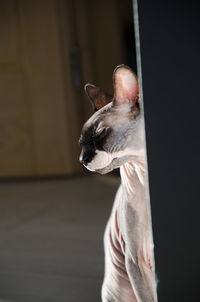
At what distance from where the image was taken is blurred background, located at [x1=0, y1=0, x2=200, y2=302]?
251 millimetres

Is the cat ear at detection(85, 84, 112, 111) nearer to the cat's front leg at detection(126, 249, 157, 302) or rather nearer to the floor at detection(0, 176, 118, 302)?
the cat's front leg at detection(126, 249, 157, 302)

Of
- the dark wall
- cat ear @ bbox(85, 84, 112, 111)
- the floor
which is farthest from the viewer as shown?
the floor

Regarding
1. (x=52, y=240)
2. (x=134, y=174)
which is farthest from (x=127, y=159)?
(x=52, y=240)

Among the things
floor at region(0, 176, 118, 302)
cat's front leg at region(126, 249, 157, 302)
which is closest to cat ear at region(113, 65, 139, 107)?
cat's front leg at region(126, 249, 157, 302)

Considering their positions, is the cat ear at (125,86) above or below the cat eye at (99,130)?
above

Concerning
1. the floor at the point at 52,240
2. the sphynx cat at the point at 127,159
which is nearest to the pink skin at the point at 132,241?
the sphynx cat at the point at 127,159

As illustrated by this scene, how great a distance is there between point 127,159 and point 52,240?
34 centimetres

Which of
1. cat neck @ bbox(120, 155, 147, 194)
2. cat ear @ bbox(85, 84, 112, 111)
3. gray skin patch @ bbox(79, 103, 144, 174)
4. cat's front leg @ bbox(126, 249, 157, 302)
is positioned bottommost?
cat's front leg @ bbox(126, 249, 157, 302)

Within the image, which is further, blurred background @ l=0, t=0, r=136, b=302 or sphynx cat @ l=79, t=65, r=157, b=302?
blurred background @ l=0, t=0, r=136, b=302

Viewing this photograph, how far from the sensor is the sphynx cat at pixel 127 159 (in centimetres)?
31

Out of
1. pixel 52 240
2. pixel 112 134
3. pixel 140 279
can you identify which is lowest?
pixel 52 240

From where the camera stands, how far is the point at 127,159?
12.4 inches

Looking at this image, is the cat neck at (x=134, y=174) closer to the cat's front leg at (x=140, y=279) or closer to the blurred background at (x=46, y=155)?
the cat's front leg at (x=140, y=279)

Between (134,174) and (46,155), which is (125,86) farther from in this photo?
(46,155)
